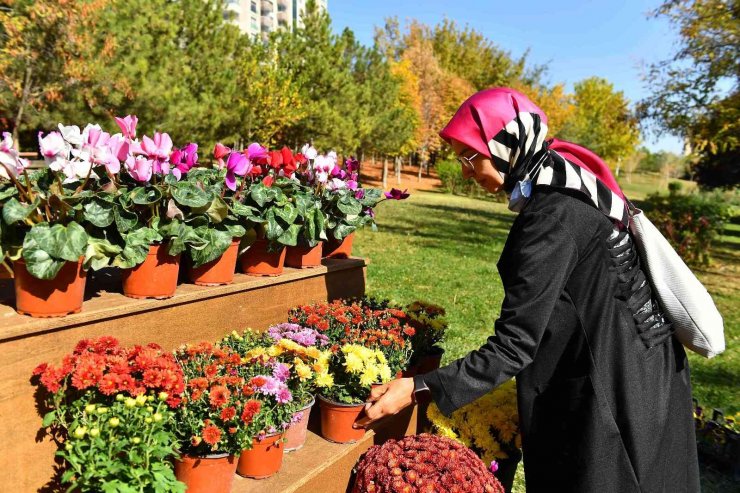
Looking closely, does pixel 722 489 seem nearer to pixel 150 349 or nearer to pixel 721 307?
pixel 150 349

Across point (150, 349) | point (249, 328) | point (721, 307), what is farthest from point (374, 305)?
point (721, 307)

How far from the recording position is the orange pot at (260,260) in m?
2.93

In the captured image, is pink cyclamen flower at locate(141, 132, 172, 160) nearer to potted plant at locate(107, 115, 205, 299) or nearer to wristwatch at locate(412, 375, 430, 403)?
potted plant at locate(107, 115, 205, 299)

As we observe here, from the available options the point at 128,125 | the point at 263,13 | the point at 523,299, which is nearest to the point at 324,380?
the point at 523,299

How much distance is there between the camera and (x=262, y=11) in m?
77.8

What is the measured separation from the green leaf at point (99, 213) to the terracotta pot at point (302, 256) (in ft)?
4.11

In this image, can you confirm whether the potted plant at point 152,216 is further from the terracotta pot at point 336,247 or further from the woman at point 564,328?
the terracotta pot at point 336,247

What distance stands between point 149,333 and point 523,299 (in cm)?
152

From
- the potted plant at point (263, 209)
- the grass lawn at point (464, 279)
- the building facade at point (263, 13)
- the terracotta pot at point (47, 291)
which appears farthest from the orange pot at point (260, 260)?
the building facade at point (263, 13)

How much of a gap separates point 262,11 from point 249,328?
83.4 metres

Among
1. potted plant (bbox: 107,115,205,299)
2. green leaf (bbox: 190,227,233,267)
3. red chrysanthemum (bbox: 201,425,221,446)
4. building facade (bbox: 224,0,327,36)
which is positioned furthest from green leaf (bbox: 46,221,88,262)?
building facade (bbox: 224,0,327,36)

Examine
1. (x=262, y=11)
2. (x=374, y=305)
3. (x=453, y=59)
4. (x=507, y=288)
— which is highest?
(x=262, y=11)

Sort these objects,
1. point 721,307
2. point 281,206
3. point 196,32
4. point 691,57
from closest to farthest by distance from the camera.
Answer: point 281,206 → point 721,307 → point 691,57 → point 196,32

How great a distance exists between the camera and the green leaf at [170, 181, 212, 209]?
7.47 ft
